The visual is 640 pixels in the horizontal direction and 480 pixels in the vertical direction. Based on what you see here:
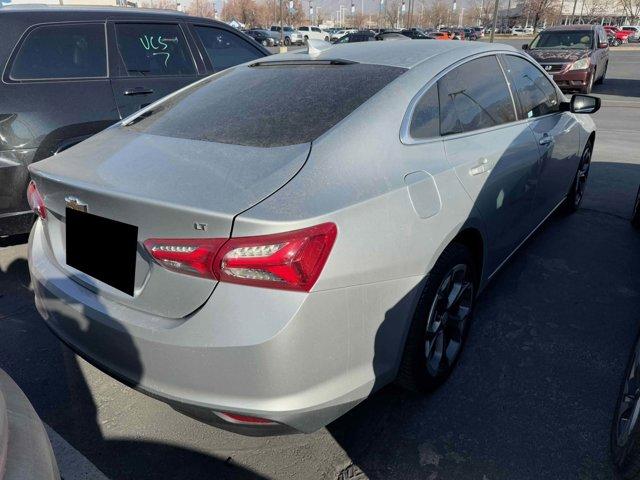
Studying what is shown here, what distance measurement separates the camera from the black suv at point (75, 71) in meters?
3.62

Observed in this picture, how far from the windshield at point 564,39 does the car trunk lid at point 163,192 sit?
15.2 metres

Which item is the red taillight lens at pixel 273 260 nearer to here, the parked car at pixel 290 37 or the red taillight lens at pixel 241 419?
the red taillight lens at pixel 241 419

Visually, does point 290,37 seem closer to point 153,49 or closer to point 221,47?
point 221,47

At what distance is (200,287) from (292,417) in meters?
0.54

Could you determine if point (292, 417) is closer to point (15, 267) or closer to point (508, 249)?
point (508, 249)

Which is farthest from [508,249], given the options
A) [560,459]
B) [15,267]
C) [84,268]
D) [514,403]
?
[15,267]

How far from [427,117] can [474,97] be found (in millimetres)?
588

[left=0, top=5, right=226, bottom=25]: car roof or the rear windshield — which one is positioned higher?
[left=0, top=5, right=226, bottom=25]: car roof

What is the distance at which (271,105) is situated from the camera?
240cm

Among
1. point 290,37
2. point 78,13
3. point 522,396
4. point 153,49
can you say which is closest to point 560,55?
point 153,49

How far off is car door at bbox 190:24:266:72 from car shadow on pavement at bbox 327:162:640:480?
11.1ft

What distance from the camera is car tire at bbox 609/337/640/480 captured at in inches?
68.9

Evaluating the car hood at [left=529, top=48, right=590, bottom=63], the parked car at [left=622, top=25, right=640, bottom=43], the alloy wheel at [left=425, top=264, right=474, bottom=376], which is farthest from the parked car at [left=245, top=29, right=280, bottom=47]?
the parked car at [left=622, top=25, right=640, bottom=43]

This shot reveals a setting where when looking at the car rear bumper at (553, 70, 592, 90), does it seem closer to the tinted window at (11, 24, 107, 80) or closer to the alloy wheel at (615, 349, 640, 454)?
the tinted window at (11, 24, 107, 80)
